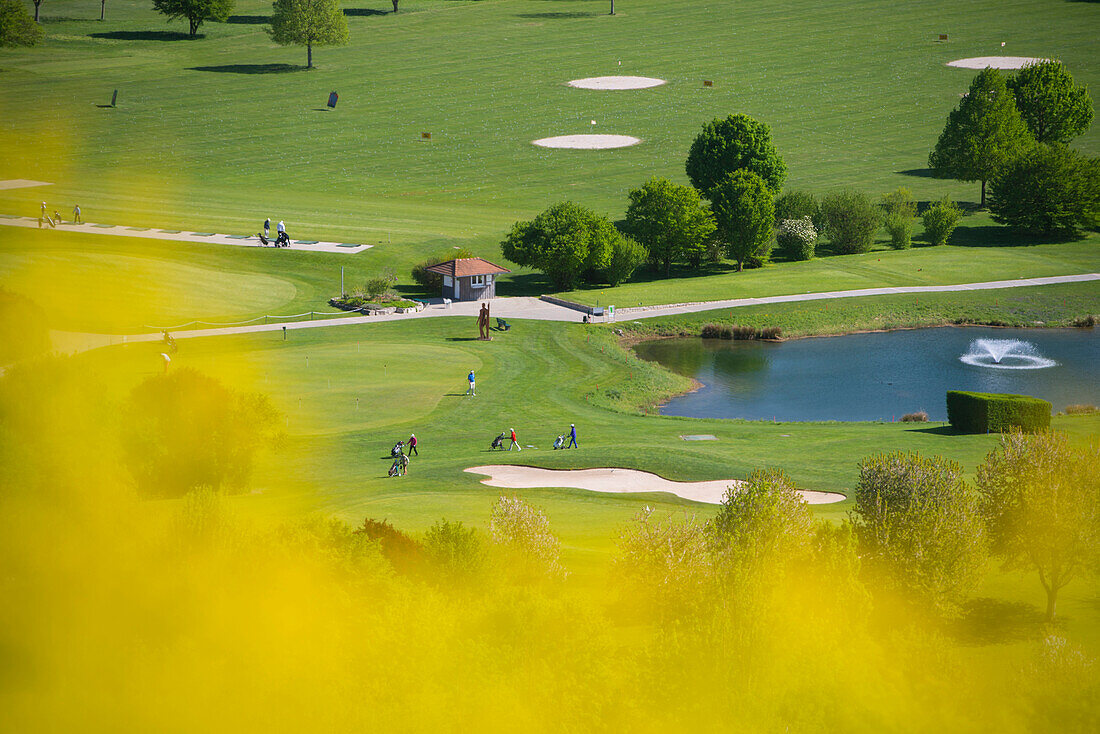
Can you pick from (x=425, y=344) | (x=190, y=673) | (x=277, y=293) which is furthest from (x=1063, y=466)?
(x=277, y=293)

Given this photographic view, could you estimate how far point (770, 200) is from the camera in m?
106

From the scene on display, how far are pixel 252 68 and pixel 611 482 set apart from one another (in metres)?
141

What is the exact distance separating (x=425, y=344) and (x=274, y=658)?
51.3m

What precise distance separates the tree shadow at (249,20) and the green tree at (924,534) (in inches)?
7276

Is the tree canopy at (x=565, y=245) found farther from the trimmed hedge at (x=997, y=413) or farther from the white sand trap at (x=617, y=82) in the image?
the white sand trap at (x=617, y=82)

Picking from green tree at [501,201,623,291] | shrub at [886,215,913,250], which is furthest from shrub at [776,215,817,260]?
green tree at [501,201,623,291]

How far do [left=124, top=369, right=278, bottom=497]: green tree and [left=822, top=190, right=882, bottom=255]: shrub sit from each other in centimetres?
8342

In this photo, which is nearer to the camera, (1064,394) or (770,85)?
(1064,394)

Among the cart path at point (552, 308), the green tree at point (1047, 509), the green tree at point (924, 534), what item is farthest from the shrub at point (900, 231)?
the green tree at point (924, 534)

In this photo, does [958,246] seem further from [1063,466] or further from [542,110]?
[1063,466]

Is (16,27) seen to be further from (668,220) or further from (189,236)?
(668,220)

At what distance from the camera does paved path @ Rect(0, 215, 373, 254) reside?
93250 millimetres

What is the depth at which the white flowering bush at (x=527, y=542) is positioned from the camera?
2898 cm

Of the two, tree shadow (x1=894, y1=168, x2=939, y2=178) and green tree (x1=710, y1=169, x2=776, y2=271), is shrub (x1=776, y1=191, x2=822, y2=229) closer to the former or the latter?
green tree (x1=710, y1=169, x2=776, y2=271)
